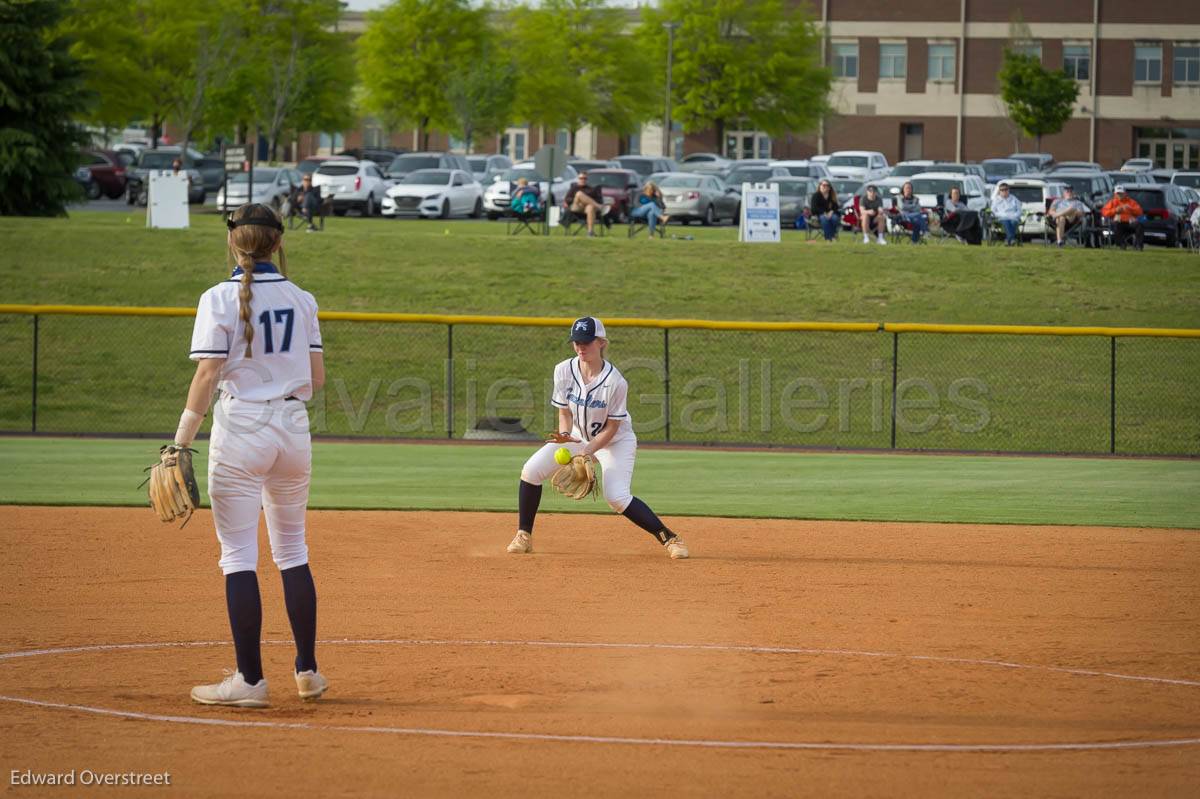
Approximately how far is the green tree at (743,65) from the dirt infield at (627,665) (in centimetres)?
5556

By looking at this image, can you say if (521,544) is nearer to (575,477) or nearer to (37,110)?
(575,477)

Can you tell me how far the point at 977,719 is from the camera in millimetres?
6820

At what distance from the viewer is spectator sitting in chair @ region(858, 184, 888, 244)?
32250 millimetres

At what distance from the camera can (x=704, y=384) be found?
23.0 meters

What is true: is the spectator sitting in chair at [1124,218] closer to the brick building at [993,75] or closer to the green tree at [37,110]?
the green tree at [37,110]

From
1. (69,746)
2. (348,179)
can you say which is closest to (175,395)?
(69,746)

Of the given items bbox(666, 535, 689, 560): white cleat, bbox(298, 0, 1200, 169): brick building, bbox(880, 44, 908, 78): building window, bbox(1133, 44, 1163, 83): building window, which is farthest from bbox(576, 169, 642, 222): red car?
bbox(1133, 44, 1163, 83): building window

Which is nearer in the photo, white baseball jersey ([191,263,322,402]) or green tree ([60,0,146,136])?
white baseball jersey ([191,263,322,402])

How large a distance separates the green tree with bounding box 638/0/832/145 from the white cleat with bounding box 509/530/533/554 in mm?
56479

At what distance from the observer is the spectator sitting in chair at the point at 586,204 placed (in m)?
32.0

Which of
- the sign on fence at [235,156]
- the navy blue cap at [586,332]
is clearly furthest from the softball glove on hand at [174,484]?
the sign on fence at [235,156]

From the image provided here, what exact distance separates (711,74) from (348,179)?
27878mm

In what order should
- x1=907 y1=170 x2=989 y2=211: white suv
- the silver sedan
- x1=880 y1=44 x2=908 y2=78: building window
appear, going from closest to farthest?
x1=907 y1=170 x2=989 y2=211: white suv
the silver sedan
x1=880 y1=44 x2=908 y2=78: building window

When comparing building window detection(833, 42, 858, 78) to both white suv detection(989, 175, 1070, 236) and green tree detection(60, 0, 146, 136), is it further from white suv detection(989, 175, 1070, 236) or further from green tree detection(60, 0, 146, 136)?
white suv detection(989, 175, 1070, 236)
